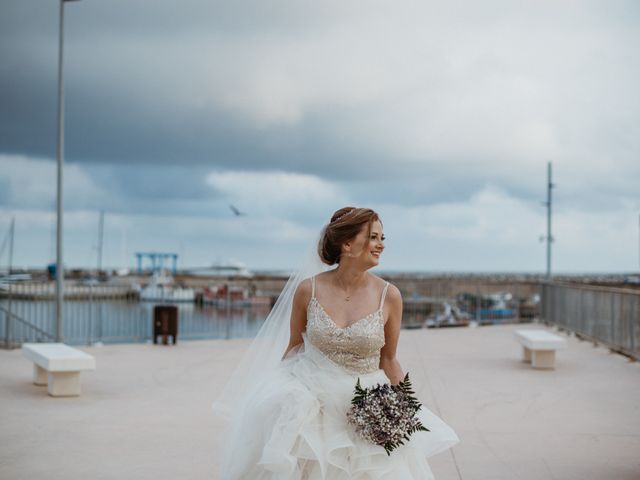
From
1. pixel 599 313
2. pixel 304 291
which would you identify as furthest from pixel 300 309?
pixel 599 313

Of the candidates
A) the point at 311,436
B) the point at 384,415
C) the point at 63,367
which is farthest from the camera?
the point at 63,367

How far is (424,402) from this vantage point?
1185 cm

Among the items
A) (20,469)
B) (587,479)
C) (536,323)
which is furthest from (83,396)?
(536,323)

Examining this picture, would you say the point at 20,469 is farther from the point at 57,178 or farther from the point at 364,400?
the point at 57,178

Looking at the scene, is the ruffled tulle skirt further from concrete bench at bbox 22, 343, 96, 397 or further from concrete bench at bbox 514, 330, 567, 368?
concrete bench at bbox 514, 330, 567, 368

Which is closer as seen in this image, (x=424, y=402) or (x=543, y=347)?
(x=424, y=402)

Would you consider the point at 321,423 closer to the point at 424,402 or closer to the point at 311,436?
the point at 311,436

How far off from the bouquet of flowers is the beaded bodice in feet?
0.92

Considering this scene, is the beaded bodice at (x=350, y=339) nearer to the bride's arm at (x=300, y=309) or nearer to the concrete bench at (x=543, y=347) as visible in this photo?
the bride's arm at (x=300, y=309)

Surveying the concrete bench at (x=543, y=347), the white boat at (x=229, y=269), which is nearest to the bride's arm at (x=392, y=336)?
the concrete bench at (x=543, y=347)

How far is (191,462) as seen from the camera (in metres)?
8.07

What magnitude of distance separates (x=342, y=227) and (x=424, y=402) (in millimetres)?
7144

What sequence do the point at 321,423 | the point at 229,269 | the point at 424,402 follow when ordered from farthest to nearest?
the point at 229,269 → the point at 424,402 → the point at 321,423

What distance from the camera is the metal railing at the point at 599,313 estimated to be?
670 inches
